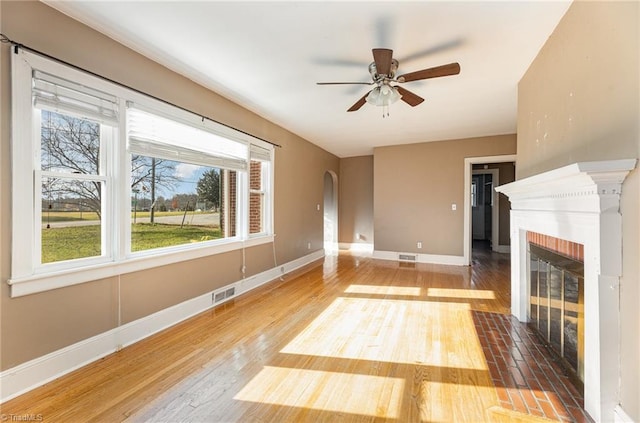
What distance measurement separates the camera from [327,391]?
1877 millimetres

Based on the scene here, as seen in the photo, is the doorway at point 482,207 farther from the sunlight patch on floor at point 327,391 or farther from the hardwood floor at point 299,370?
the sunlight patch on floor at point 327,391

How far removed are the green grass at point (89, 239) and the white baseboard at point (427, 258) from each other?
14.9 ft

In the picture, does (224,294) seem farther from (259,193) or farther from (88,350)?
(259,193)

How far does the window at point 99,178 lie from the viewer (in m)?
1.87

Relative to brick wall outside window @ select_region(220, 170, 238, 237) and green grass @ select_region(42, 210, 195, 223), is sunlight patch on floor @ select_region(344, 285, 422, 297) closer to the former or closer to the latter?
brick wall outside window @ select_region(220, 170, 238, 237)

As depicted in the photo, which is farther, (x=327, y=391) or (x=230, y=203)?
(x=230, y=203)

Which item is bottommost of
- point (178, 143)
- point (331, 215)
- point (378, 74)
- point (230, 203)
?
point (331, 215)

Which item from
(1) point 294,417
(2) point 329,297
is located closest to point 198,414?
(1) point 294,417

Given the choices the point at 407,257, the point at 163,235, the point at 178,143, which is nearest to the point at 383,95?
the point at 178,143

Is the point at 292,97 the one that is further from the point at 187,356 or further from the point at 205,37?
the point at 187,356

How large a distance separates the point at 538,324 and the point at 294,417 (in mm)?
2442

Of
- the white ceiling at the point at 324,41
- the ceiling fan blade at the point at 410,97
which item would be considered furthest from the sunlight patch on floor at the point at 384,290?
the white ceiling at the point at 324,41

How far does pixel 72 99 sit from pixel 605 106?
353 cm

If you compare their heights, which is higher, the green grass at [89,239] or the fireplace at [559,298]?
the green grass at [89,239]
